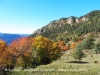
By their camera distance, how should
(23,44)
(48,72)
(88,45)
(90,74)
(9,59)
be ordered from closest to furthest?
(90,74), (48,72), (9,59), (23,44), (88,45)

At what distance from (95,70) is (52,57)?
136ft

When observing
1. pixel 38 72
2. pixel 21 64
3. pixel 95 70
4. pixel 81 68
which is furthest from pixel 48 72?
pixel 21 64

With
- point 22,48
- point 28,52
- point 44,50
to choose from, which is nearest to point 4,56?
point 22,48

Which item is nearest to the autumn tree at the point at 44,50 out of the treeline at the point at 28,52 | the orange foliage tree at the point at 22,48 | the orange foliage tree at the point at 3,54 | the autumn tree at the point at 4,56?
the treeline at the point at 28,52

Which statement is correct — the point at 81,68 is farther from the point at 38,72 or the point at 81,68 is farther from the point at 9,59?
the point at 9,59

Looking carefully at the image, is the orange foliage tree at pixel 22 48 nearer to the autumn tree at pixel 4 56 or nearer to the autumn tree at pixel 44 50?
the autumn tree at pixel 44 50

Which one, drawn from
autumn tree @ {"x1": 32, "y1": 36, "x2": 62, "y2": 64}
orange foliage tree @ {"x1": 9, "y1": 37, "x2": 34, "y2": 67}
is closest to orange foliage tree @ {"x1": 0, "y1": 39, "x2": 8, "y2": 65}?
orange foliage tree @ {"x1": 9, "y1": 37, "x2": 34, "y2": 67}

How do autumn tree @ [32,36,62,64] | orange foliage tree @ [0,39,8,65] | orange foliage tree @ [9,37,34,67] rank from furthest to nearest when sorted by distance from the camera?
autumn tree @ [32,36,62,64]
orange foliage tree @ [9,37,34,67]
orange foliage tree @ [0,39,8,65]

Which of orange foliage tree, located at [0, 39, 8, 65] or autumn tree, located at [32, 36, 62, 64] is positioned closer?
orange foliage tree, located at [0, 39, 8, 65]

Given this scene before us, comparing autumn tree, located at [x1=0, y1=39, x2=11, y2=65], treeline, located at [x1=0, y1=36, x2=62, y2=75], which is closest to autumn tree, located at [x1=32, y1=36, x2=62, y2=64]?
treeline, located at [x1=0, y1=36, x2=62, y2=75]

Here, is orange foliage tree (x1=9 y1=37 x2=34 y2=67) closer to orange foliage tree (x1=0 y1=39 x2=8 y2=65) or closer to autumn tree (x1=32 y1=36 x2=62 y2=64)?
autumn tree (x1=32 y1=36 x2=62 y2=64)

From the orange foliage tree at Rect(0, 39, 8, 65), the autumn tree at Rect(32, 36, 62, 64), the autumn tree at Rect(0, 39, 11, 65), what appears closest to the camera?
the orange foliage tree at Rect(0, 39, 8, 65)

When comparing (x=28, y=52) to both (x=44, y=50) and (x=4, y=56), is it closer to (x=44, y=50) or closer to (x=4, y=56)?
(x=44, y=50)

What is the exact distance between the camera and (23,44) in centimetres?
7169
